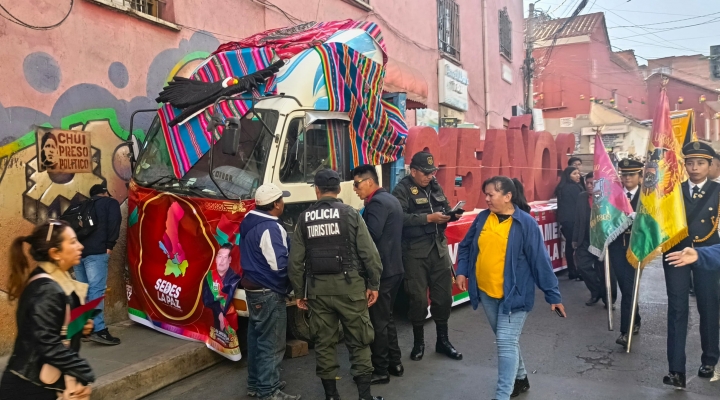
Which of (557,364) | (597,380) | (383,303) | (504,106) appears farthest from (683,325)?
(504,106)

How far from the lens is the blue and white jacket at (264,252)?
169 inches

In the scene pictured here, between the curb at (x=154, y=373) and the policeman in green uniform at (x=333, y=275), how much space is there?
142cm

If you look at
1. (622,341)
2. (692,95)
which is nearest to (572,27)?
(692,95)

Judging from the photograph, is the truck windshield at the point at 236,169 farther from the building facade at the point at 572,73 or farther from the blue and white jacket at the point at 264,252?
the building facade at the point at 572,73

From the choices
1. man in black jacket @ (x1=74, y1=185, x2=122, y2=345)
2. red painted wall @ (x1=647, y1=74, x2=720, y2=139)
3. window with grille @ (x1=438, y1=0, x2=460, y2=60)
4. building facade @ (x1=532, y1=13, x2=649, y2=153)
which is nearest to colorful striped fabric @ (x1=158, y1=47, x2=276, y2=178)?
man in black jacket @ (x1=74, y1=185, x2=122, y2=345)

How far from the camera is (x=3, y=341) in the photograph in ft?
17.2

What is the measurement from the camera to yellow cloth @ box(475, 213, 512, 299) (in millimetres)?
4051

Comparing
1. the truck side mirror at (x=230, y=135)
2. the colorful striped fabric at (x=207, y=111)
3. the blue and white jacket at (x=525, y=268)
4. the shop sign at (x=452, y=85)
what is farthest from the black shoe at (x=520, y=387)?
the shop sign at (x=452, y=85)

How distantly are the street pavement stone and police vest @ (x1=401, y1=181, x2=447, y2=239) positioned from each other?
120cm

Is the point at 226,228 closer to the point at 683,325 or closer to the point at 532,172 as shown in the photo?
the point at 683,325

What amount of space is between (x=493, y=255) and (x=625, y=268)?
275 centimetres

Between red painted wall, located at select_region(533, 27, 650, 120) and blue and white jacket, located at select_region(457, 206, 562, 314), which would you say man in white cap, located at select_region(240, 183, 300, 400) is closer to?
blue and white jacket, located at select_region(457, 206, 562, 314)

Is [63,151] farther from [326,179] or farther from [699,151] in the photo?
[699,151]

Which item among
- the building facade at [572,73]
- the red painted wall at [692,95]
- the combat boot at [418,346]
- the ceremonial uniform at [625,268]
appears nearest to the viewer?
the combat boot at [418,346]
